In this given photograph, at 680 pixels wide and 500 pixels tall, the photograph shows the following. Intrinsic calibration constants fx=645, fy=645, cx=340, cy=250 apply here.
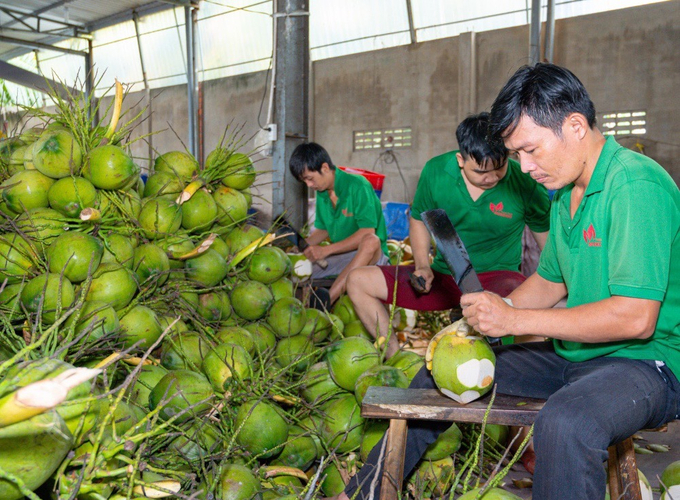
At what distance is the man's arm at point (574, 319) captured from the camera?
1.61 m

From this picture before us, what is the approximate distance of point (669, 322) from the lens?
5.75ft

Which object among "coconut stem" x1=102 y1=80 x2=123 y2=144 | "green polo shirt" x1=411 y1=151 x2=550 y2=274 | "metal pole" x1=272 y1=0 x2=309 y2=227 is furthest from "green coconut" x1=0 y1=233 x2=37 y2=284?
"metal pole" x1=272 y1=0 x2=309 y2=227

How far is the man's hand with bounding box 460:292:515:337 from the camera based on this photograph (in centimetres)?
171

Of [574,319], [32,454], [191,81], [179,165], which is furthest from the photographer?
[191,81]

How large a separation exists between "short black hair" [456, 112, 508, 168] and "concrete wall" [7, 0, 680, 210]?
A: 175 inches

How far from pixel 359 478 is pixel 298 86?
3.28 meters

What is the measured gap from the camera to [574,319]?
1661 mm

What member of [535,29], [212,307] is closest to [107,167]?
[212,307]

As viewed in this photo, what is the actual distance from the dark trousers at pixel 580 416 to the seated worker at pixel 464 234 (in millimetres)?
1228

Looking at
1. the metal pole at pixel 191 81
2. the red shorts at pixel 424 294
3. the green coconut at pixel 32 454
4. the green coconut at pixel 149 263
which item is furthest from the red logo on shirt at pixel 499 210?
the metal pole at pixel 191 81

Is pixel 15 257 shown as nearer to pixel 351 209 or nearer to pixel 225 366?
pixel 225 366

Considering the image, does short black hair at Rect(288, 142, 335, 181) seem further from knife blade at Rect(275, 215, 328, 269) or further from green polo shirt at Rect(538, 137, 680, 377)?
green polo shirt at Rect(538, 137, 680, 377)

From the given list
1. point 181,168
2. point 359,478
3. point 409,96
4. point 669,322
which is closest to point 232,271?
point 181,168

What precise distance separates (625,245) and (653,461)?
1.63m
